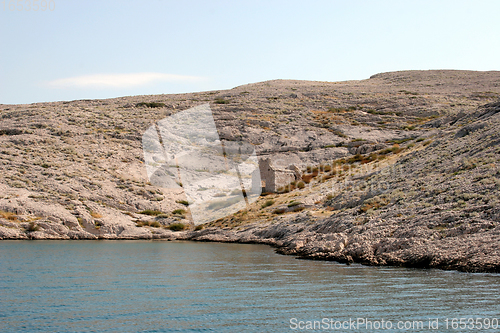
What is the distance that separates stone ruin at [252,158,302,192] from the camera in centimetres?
3662

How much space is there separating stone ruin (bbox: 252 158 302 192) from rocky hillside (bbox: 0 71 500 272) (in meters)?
0.86

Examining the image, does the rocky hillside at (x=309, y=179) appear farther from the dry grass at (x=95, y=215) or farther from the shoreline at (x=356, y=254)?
the dry grass at (x=95, y=215)

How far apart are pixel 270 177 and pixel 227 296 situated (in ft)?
83.4

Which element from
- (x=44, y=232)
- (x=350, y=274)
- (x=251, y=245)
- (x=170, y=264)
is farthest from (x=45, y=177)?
(x=350, y=274)

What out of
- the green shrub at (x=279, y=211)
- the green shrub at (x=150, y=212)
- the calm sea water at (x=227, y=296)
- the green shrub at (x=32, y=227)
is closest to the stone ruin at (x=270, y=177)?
the green shrub at (x=279, y=211)

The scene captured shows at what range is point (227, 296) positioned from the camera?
459 inches

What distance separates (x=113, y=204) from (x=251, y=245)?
46.3 ft

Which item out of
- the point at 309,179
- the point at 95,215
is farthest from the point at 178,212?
the point at 309,179

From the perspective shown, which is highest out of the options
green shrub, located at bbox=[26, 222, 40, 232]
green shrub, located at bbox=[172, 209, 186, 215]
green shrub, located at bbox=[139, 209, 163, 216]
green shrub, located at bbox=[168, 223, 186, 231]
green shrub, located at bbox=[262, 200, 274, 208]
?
green shrub, located at bbox=[262, 200, 274, 208]

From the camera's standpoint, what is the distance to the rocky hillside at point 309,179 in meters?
17.7

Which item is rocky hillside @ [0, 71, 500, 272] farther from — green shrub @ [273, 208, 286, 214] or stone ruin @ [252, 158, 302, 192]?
stone ruin @ [252, 158, 302, 192]

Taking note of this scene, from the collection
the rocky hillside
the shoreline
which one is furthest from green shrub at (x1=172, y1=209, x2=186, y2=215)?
the shoreline

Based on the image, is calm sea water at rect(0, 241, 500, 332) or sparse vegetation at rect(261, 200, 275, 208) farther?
sparse vegetation at rect(261, 200, 275, 208)

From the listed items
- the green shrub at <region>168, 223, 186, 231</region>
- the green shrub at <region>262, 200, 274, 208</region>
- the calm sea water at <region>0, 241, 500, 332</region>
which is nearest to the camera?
the calm sea water at <region>0, 241, 500, 332</region>
